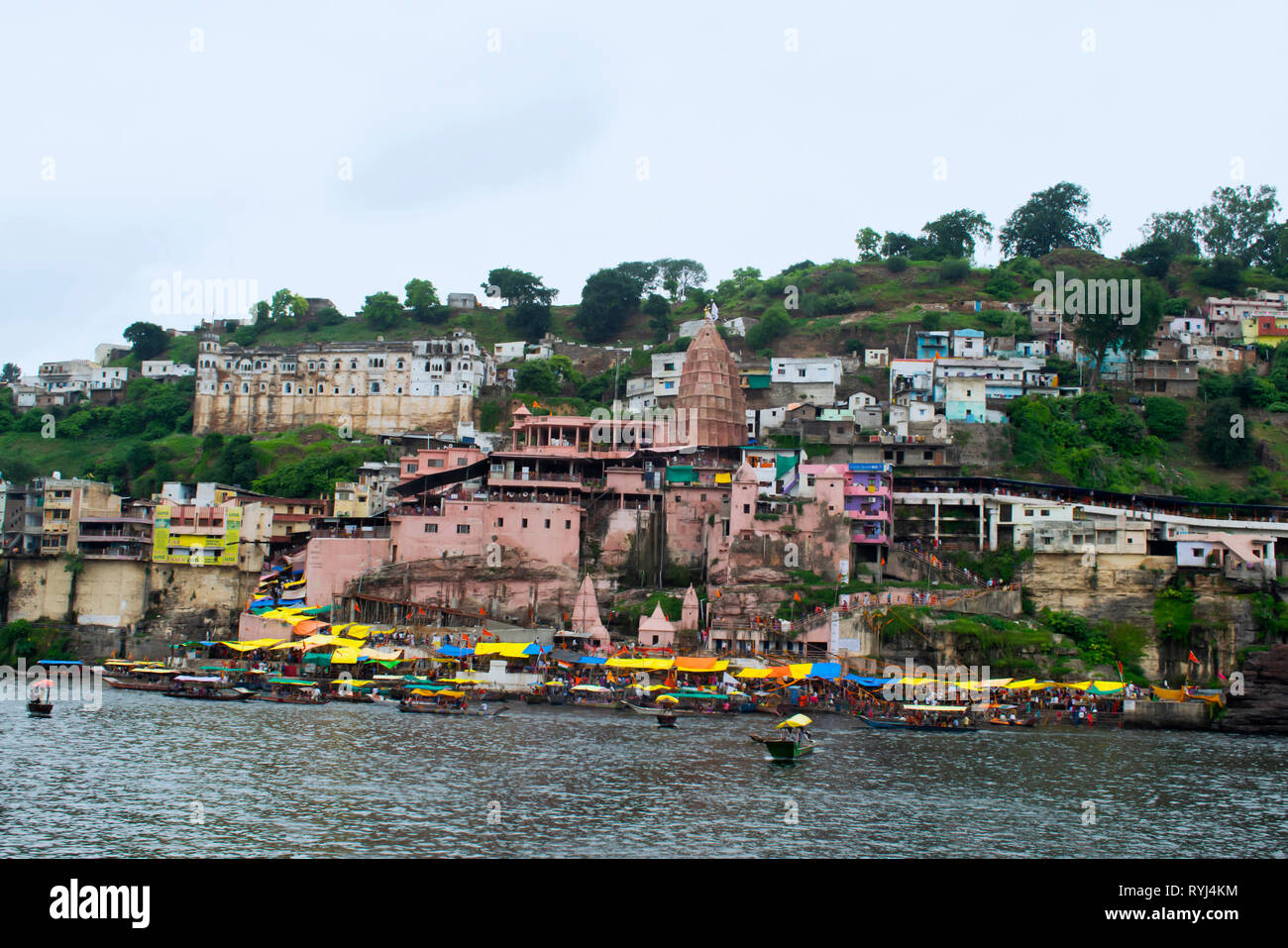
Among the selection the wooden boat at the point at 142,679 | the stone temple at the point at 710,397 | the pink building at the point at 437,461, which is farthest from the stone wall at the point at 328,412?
the wooden boat at the point at 142,679

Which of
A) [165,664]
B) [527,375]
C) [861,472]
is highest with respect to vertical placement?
[527,375]

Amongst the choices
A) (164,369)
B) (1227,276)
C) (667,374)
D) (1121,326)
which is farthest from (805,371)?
(164,369)

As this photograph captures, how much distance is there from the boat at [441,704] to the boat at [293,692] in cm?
419

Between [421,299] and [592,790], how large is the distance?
97198 mm

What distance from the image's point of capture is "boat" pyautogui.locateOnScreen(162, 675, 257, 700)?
57.6 meters

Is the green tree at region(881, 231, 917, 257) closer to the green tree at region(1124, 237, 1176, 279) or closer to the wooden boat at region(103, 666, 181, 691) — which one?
the green tree at region(1124, 237, 1176, 279)

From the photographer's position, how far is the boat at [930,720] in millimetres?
51844

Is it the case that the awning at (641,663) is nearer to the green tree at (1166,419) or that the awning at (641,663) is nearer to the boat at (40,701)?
the boat at (40,701)

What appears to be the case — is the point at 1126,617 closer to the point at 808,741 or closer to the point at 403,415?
the point at 808,741

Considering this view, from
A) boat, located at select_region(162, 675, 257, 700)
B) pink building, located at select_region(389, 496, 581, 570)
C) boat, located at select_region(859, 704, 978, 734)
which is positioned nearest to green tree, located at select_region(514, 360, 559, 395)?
pink building, located at select_region(389, 496, 581, 570)

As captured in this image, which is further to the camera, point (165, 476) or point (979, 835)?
point (165, 476)
